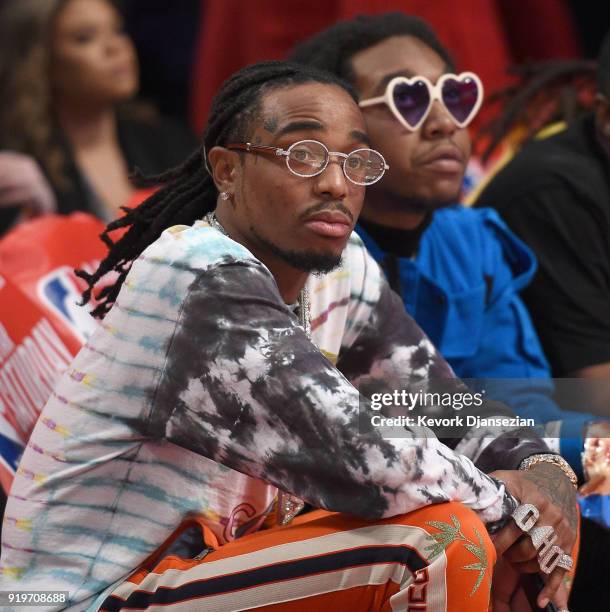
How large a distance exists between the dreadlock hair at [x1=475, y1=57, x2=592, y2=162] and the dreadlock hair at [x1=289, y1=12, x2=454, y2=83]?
73cm

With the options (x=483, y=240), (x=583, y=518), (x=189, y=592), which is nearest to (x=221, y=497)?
(x=189, y=592)

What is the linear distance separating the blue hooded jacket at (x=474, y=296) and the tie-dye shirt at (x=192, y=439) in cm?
85

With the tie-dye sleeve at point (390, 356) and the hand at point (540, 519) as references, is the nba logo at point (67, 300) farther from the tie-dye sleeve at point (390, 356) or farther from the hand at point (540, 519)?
the hand at point (540, 519)

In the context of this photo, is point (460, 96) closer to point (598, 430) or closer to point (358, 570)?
point (598, 430)

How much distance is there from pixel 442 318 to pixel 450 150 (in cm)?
38

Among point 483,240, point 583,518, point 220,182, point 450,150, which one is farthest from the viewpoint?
point 483,240

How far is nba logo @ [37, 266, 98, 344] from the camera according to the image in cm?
288

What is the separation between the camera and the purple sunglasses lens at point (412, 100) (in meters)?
2.94

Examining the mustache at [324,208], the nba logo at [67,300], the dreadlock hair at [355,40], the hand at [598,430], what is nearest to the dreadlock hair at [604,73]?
the dreadlock hair at [355,40]

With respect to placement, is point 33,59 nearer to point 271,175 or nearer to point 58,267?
point 58,267

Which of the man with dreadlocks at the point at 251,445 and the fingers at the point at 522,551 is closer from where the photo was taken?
the man with dreadlocks at the point at 251,445

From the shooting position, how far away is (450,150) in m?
2.96

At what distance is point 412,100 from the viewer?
2943 mm

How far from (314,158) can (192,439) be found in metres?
0.53
